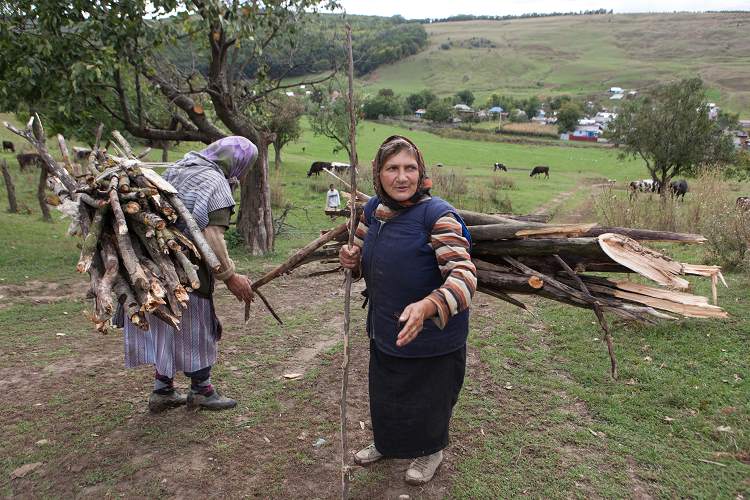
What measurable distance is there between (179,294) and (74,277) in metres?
5.47

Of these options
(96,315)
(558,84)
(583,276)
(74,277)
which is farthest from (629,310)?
(558,84)

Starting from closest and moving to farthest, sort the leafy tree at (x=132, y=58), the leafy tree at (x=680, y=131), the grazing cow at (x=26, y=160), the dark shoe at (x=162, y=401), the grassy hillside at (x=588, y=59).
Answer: the dark shoe at (x=162, y=401), the leafy tree at (x=132, y=58), the leafy tree at (x=680, y=131), the grazing cow at (x=26, y=160), the grassy hillside at (x=588, y=59)

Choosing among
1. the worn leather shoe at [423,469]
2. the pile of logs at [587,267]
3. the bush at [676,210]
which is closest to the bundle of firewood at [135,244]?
the pile of logs at [587,267]

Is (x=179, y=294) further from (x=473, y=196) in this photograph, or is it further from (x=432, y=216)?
(x=473, y=196)

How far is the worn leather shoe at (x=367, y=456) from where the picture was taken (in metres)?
2.94

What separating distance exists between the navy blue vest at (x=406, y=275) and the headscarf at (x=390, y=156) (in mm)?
45

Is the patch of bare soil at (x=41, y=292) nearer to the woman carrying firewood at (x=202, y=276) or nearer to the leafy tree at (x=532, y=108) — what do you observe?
the woman carrying firewood at (x=202, y=276)

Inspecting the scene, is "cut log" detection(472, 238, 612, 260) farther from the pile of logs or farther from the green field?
the green field

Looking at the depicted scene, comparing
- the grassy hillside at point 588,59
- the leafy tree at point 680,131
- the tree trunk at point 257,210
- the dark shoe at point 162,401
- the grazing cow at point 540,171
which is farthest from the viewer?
the grassy hillside at point 588,59

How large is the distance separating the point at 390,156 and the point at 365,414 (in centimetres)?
202

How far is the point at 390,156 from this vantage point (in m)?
2.34

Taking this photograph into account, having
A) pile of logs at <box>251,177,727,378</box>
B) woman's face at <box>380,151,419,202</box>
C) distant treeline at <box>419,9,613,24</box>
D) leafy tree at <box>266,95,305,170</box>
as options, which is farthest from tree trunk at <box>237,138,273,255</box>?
distant treeline at <box>419,9,613,24</box>

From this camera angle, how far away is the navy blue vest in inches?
92.2

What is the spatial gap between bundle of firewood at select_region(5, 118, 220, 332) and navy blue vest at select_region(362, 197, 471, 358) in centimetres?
101
